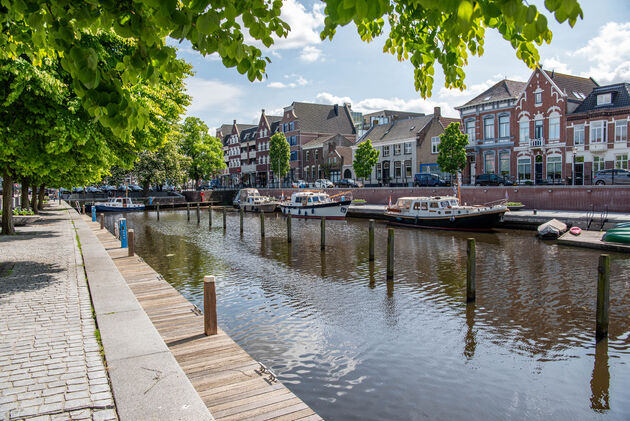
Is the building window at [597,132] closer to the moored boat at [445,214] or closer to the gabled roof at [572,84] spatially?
the gabled roof at [572,84]

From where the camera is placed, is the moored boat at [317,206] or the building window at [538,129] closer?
the moored boat at [317,206]

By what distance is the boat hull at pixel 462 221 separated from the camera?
1169 inches

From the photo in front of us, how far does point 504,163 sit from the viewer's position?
47.3 m

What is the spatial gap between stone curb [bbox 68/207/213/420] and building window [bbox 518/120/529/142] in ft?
145

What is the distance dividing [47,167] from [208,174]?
6497 cm

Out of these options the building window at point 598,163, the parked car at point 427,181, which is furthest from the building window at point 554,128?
the parked car at point 427,181

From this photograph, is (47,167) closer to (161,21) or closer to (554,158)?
(161,21)

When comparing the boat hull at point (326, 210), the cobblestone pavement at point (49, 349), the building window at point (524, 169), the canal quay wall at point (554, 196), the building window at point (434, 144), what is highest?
the building window at point (434, 144)

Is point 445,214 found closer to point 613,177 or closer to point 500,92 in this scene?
point 613,177

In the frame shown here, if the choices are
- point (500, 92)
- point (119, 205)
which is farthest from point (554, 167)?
point (119, 205)

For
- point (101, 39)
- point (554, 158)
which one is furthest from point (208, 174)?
point (101, 39)

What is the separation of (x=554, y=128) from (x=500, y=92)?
7.71 meters

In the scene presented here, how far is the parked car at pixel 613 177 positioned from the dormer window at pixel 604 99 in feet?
23.4

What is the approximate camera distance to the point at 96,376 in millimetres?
6016
